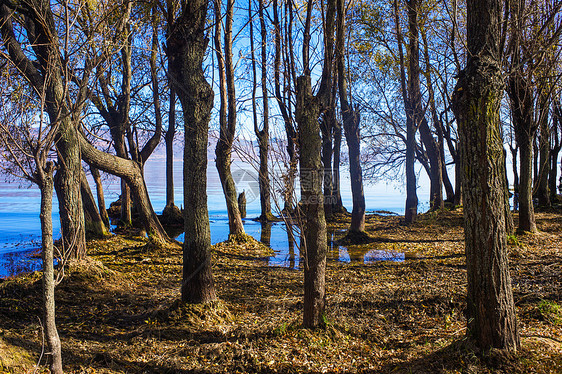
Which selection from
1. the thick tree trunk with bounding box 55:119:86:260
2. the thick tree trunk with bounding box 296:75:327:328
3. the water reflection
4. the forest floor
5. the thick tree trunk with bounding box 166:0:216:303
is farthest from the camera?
the water reflection

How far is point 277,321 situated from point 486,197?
2891 millimetres

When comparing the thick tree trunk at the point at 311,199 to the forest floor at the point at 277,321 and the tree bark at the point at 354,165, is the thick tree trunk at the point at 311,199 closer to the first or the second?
the forest floor at the point at 277,321

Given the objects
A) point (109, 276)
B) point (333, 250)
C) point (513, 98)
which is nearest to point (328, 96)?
point (109, 276)

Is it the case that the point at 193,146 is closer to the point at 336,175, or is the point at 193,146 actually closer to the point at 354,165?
the point at 354,165

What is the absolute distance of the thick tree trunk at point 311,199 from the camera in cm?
417

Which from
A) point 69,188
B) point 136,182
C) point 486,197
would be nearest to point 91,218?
point 136,182

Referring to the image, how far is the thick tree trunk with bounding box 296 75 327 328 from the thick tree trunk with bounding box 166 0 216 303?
1.64 m

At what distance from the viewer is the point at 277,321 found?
15.6 feet

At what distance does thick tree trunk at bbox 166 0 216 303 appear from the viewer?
16.6 feet

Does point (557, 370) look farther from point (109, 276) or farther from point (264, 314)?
point (109, 276)

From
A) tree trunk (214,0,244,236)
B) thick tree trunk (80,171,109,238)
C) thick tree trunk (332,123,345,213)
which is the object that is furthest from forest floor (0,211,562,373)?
thick tree trunk (332,123,345,213)

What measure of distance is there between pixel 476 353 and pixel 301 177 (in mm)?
2447

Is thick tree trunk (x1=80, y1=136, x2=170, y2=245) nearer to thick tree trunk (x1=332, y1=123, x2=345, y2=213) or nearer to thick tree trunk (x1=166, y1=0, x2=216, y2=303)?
thick tree trunk (x1=166, y1=0, x2=216, y2=303)

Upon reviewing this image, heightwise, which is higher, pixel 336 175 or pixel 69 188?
pixel 336 175
